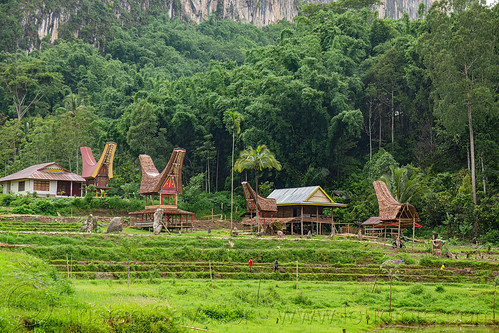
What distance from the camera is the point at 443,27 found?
140 feet

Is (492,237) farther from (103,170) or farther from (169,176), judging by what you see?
(103,170)

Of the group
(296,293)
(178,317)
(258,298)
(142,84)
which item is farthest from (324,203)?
(142,84)

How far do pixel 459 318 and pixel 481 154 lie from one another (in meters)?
26.2

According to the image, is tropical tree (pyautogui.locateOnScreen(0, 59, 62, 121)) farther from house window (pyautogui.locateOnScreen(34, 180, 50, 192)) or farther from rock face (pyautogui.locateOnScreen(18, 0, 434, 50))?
house window (pyautogui.locateOnScreen(34, 180, 50, 192))

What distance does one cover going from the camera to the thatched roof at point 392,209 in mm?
35850

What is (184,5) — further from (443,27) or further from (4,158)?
(443,27)

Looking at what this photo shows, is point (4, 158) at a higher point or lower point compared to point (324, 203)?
higher

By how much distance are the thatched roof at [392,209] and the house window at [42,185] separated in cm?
2694

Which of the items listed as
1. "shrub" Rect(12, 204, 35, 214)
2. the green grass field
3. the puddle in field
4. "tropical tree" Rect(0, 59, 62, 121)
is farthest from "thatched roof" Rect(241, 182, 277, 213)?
"tropical tree" Rect(0, 59, 62, 121)

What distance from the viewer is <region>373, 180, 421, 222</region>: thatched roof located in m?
35.8

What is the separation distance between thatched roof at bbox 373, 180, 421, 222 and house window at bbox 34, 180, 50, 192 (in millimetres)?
26936

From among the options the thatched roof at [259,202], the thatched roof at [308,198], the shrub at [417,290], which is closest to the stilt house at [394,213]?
the thatched roof at [308,198]

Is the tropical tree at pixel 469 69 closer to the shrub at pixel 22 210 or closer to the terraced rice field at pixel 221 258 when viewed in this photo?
the terraced rice field at pixel 221 258

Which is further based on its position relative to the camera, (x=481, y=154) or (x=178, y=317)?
(x=481, y=154)
